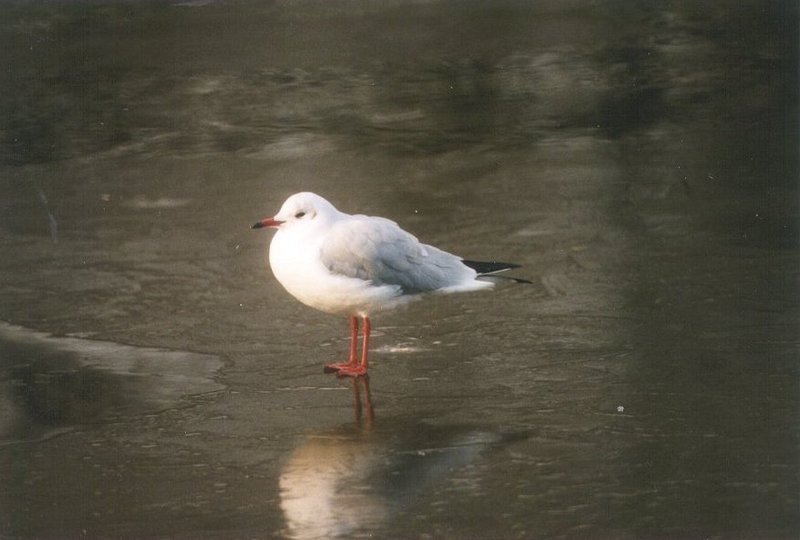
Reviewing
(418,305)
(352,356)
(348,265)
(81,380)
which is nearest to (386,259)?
(348,265)

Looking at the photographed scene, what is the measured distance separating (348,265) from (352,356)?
1.36 ft

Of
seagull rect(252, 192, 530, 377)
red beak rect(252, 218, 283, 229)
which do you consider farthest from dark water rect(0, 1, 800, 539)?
red beak rect(252, 218, 283, 229)

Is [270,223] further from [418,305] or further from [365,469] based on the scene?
[365,469]

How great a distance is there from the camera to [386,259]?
6.86 metres

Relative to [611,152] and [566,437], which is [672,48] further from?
[566,437]

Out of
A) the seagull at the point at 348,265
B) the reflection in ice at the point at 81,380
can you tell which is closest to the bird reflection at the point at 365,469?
the seagull at the point at 348,265

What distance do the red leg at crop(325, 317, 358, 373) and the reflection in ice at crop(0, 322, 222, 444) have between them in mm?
511

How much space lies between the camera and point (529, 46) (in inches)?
554

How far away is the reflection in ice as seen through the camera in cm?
625

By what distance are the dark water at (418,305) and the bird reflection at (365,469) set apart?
0.02 m

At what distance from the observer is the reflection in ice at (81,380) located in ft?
20.5

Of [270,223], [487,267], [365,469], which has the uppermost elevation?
[270,223]

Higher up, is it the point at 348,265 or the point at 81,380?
the point at 348,265

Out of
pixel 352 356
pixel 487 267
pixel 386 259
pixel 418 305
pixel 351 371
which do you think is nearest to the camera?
pixel 351 371
